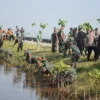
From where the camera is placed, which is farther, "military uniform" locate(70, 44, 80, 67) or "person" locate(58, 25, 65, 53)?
"person" locate(58, 25, 65, 53)

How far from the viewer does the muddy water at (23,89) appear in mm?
21109

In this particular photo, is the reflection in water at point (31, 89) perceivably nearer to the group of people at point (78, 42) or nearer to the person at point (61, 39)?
the group of people at point (78, 42)

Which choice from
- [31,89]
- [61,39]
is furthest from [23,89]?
[61,39]

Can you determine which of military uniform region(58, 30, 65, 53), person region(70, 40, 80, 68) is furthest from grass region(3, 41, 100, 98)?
military uniform region(58, 30, 65, 53)

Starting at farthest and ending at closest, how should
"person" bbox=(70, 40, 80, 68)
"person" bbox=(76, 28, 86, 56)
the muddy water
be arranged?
"person" bbox=(76, 28, 86, 56) → "person" bbox=(70, 40, 80, 68) → the muddy water

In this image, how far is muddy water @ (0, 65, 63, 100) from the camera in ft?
69.3

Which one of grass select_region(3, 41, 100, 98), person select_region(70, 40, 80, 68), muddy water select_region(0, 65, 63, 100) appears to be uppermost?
person select_region(70, 40, 80, 68)

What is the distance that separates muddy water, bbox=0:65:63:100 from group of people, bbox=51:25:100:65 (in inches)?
142

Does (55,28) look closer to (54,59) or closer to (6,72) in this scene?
(54,59)

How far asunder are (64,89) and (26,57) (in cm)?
1093

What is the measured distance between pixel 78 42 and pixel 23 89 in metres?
7.41

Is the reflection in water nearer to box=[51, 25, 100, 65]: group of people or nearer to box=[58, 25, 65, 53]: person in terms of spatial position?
box=[51, 25, 100, 65]: group of people

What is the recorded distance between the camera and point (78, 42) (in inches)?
1144

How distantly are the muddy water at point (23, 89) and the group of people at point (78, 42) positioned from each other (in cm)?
360
